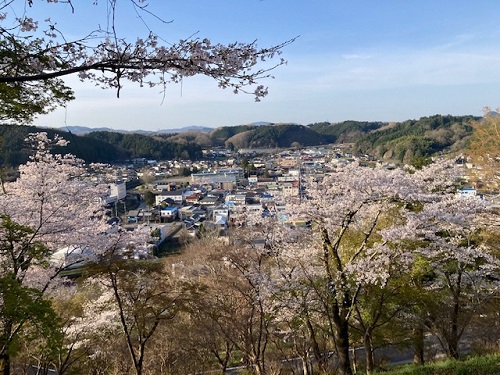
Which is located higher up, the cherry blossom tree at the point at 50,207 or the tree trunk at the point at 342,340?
the cherry blossom tree at the point at 50,207

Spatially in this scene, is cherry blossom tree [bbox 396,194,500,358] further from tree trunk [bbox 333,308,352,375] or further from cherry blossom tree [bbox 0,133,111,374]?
cherry blossom tree [bbox 0,133,111,374]

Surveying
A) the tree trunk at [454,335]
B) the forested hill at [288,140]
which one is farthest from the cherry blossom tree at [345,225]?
the forested hill at [288,140]

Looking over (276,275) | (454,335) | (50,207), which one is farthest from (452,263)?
(50,207)

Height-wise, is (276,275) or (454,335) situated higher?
(276,275)

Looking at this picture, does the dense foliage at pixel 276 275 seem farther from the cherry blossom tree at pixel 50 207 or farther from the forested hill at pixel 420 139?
the forested hill at pixel 420 139

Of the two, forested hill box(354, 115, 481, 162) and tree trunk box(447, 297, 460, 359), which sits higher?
forested hill box(354, 115, 481, 162)

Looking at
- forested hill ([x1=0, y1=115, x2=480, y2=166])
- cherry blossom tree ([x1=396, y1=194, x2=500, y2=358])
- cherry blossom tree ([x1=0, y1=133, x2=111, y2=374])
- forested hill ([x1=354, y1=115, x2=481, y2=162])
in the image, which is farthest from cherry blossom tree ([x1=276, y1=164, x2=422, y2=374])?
forested hill ([x1=354, y1=115, x2=481, y2=162])

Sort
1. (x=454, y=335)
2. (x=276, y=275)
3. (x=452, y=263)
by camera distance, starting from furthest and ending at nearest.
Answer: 1. (x=452, y=263)
2. (x=454, y=335)
3. (x=276, y=275)

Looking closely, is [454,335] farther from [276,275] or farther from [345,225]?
[276,275]
